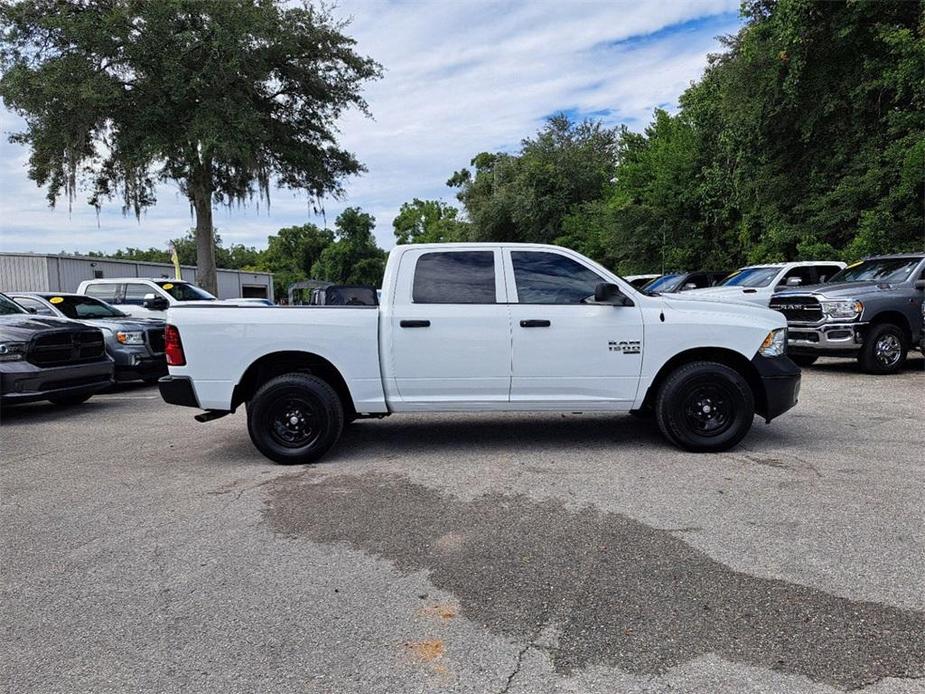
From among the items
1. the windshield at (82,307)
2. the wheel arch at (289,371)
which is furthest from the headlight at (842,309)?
the windshield at (82,307)

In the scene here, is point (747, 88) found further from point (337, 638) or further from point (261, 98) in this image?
point (337, 638)

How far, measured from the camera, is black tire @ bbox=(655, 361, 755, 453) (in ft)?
18.6

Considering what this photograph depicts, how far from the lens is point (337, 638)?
2.85 meters

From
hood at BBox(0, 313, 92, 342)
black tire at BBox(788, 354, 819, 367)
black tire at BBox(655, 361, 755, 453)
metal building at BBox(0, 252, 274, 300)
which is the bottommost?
black tire at BBox(788, 354, 819, 367)

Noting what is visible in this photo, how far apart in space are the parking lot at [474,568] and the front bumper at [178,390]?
→ 629 millimetres

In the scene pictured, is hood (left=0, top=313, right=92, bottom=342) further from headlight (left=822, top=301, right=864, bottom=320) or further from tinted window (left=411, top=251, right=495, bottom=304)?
headlight (left=822, top=301, right=864, bottom=320)

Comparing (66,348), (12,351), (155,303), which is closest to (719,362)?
(66,348)

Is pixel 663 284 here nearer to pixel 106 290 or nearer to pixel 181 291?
→ pixel 181 291

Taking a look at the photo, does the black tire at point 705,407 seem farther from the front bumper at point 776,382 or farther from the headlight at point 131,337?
the headlight at point 131,337

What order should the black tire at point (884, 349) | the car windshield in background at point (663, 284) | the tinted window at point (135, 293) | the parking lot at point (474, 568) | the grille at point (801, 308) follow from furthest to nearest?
the car windshield in background at point (663, 284) → the tinted window at point (135, 293) → the grille at point (801, 308) → the black tire at point (884, 349) → the parking lot at point (474, 568)

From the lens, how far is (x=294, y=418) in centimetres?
573

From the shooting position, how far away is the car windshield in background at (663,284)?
16.7m

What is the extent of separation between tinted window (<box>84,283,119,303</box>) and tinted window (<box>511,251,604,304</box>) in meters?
12.6

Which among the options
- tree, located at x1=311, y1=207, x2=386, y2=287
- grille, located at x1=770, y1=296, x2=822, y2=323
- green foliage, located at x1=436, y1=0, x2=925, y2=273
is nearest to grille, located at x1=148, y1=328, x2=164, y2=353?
grille, located at x1=770, y1=296, x2=822, y2=323
